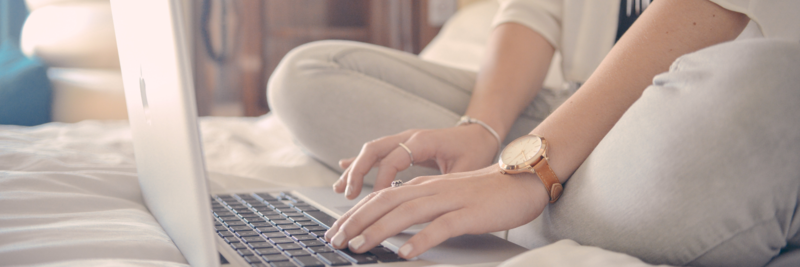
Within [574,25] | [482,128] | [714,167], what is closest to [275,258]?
[714,167]

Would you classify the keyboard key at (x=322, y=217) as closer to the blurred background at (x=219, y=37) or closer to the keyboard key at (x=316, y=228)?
the keyboard key at (x=316, y=228)

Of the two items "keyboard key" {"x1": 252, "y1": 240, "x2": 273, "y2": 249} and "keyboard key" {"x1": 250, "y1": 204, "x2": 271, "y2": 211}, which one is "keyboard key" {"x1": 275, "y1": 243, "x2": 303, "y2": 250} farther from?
"keyboard key" {"x1": 250, "y1": 204, "x2": 271, "y2": 211}

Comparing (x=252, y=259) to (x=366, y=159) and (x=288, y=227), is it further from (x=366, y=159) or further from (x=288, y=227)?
(x=366, y=159)

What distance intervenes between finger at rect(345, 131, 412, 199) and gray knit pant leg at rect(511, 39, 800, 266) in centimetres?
28

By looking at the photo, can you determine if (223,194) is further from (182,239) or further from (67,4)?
(67,4)

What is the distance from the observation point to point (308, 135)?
0.93m

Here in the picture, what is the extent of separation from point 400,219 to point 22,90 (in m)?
1.92

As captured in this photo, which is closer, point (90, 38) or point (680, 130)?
point (680, 130)

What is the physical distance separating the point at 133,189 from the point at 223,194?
0.39 ft

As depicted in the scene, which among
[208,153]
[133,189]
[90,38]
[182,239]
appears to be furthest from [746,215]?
[90,38]

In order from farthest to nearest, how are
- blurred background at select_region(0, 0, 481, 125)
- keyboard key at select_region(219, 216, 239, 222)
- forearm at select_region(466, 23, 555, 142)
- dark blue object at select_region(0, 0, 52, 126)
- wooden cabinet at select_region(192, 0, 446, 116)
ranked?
wooden cabinet at select_region(192, 0, 446, 116), blurred background at select_region(0, 0, 481, 125), dark blue object at select_region(0, 0, 52, 126), forearm at select_region(466, 23, 555, 142), keyboard key at select_region(219, 216, 239, 222)

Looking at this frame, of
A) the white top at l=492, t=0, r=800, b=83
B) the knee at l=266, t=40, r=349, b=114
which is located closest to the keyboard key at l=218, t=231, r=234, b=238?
the knee at l=266, t=40, r=349, b=114

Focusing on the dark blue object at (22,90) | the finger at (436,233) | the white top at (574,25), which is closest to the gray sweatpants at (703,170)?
the finger at (436,233)

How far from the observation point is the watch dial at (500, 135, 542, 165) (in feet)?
1.68
